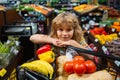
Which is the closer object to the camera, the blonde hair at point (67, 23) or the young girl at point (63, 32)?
the young girl at point (63, 32)

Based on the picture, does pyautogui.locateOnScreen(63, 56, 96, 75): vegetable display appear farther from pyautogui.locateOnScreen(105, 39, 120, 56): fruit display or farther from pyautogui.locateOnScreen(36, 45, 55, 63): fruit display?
pyautogui.locateOnScreen(105, 39, 120, 56): fruit display

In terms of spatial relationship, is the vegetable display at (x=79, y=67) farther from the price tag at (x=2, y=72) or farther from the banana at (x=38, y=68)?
the price tag at (x=2, y=72)

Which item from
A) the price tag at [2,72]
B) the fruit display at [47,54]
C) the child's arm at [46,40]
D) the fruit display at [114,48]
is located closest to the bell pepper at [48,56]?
the fruit display at [47,54]

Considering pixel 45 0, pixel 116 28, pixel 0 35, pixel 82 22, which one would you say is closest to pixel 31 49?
pixel 0 35

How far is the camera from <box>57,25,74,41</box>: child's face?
202 cm

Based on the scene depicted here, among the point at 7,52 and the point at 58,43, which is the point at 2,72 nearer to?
the point at 7,52

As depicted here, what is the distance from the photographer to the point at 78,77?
4.74 ft

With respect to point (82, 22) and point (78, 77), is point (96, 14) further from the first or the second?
point (78, 77)

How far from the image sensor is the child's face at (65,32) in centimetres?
202

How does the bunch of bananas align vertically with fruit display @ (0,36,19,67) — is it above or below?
above

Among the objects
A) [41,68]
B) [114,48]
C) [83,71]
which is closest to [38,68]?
[41,68]

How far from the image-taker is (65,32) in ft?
6.63

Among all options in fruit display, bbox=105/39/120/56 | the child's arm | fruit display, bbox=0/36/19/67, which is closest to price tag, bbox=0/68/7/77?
fruit display, bbox=0/36/19/67

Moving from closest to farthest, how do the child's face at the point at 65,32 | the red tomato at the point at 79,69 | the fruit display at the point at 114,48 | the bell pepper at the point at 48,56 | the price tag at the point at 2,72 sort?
the red tomato at the point at 79,69 < the bell pepper at the point at 48,56 < the child's face at the point at 65,32 < the price tag at the point at 2,72 < the fruit display at the point at 114,48
